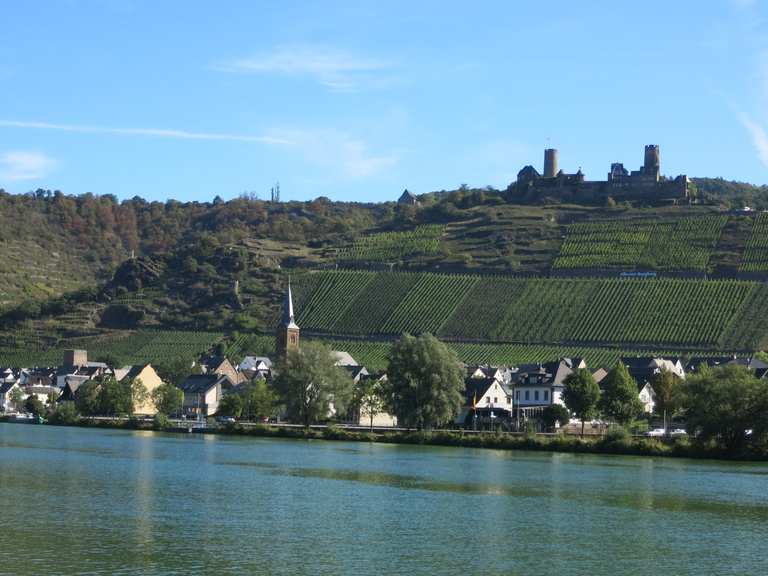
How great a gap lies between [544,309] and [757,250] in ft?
93.0

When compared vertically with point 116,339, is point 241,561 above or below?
below

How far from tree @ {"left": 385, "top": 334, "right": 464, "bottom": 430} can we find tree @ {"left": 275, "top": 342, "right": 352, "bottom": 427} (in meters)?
6.50

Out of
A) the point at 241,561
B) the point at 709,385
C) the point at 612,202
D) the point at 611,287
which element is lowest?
the point at 241,561

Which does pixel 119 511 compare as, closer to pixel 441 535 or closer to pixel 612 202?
pixel 441 535

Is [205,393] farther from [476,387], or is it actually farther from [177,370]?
[476,387]

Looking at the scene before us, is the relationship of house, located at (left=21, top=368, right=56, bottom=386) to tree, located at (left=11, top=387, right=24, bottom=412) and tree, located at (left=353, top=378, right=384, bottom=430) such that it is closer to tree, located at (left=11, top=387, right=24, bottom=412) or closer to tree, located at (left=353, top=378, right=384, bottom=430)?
tree, located at (left=11, top=387, right=24, bottom=412)

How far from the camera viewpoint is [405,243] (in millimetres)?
176625

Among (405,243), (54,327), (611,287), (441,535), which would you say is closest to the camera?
(441,535)

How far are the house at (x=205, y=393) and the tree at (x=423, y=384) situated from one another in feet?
115

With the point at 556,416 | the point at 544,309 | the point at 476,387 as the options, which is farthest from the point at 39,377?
the point at 556,416

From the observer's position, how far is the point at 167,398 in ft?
346

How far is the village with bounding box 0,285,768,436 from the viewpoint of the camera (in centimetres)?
8875

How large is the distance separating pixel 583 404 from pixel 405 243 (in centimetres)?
9782

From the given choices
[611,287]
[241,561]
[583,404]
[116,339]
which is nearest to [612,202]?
[611,287]
